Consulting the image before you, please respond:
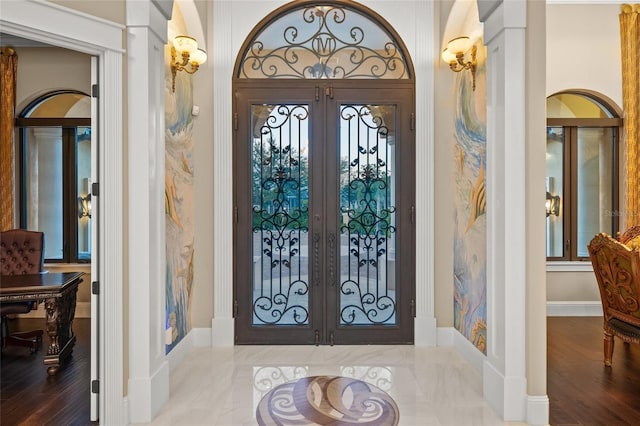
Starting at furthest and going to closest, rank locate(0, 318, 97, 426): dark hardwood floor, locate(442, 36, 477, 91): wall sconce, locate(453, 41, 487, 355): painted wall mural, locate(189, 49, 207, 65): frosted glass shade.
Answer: locate(189, 49, 207, 65): frosted glass shade
locate(442, 36, 477, 91): wall sconce
locate(453, 41, 487, 355): painted wall mural
locate(0, 318, 97, 426): dark hardwood floor

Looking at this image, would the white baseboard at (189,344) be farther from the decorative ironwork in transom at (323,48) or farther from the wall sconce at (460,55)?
the wall sconce at (460,55)

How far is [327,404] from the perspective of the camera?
328cm

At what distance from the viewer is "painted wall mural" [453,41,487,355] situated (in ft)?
12.6

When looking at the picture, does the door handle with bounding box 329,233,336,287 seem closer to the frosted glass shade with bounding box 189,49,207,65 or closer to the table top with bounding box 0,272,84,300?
the frosted glass shade with bounding box 189,49,207,65

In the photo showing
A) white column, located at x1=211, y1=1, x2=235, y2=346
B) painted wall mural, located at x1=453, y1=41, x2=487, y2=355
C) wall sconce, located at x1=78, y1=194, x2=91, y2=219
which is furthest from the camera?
wall sconce, located at x1=78, y1=194, x2=91, y2=219

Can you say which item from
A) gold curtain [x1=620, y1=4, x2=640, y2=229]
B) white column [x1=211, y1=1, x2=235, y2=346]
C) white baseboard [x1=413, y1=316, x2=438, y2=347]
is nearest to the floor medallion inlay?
white baseboard [x1=413, y1=316, x2=438, y2=347]

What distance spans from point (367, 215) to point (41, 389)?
10.3 ft

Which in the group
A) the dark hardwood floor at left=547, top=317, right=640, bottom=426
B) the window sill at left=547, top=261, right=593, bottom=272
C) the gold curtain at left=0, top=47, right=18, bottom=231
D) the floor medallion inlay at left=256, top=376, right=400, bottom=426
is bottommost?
the floor medallion inlay at left=256, top=376, right=400, bottom=426

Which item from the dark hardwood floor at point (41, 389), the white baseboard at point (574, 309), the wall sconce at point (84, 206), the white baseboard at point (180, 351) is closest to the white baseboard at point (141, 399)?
the dark hardwood floor at point (41, 389)

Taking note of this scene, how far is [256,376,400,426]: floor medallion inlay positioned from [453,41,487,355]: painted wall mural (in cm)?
111

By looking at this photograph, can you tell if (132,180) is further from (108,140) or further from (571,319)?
(571,319)

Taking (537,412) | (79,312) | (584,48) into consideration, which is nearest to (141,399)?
(537,412)

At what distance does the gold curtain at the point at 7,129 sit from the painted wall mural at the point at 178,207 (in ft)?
8.47

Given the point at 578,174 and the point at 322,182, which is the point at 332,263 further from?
the point at 578,174
